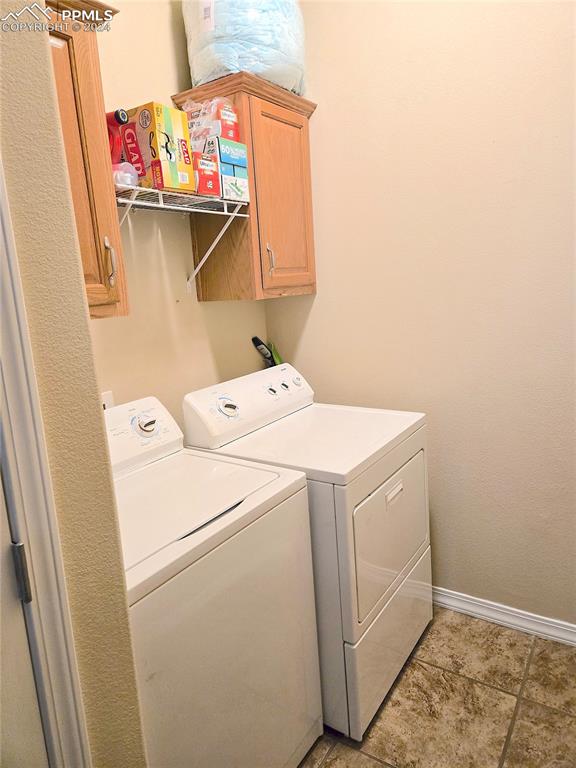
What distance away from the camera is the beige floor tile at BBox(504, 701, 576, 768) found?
1.48m

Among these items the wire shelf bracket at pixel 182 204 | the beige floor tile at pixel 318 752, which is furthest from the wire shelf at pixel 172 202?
the beige floor tile at pixel 318 752

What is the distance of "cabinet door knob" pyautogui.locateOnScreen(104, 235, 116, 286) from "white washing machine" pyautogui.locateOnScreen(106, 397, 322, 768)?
0.43 meters

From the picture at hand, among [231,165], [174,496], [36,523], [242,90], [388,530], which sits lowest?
[388,530]

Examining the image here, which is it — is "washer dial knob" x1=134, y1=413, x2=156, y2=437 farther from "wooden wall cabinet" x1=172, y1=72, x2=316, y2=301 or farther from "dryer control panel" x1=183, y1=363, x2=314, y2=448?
"wooden wall cabinet" x1=172, y1=72, x2=316, y2=301

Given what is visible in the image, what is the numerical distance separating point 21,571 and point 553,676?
1.86 m

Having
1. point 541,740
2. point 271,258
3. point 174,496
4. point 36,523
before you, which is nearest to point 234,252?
point 271,258

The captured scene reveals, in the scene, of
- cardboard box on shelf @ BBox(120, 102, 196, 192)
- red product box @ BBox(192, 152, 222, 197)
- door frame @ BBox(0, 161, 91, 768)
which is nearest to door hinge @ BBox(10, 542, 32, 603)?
door frame @ BBox(0, 161, 91, 768)

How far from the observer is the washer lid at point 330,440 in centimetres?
151

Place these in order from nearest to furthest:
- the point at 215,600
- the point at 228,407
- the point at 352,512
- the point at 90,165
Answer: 1. the point at 215,600
2. the point at 90,165
3. the point at 352,512
4. the point at 228,407

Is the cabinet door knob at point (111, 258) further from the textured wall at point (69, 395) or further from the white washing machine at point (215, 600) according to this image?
the textured wall at point (69, 395)

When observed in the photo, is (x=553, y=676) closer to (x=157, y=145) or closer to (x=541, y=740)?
(x=541, y=740)

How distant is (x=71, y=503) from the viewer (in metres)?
0.77

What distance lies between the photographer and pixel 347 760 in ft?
5.09

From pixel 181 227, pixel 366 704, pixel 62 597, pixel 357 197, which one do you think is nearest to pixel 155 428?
pixel 181 227
